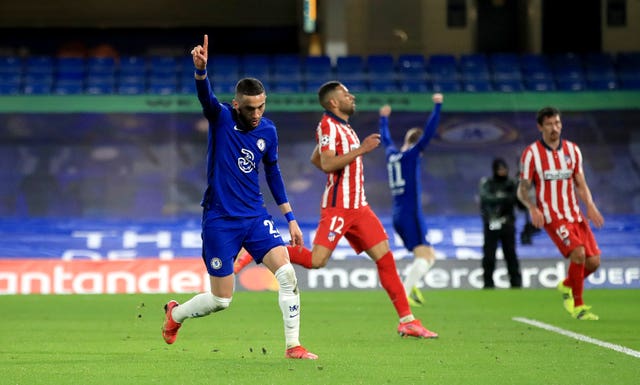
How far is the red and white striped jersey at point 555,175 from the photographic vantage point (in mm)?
11531

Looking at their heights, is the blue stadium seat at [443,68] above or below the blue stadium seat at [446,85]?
above

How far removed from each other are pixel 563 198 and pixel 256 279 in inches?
307

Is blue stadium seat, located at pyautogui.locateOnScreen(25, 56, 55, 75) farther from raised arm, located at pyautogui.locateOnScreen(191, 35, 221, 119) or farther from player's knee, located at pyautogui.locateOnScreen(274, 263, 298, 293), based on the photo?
player's knee, located at pyautogui.locateOnScreen(274, 263, 298, 293)

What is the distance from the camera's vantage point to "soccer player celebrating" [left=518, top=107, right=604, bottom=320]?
1149cm

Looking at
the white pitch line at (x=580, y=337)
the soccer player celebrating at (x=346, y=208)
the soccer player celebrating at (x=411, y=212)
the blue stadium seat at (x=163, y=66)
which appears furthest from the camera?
the blue stadium seat at (x=163, y=66)

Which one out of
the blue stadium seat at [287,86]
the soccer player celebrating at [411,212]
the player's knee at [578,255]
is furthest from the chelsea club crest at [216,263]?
the blue stadium seat at [287,86]

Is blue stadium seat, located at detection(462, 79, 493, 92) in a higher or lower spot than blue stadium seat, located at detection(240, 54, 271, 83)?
lower

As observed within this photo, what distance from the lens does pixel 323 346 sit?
8844 mm

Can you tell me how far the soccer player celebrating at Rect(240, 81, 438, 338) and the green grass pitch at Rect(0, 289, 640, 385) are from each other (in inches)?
16.5

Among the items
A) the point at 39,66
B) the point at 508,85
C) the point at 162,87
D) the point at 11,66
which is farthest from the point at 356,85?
the point at 11,66

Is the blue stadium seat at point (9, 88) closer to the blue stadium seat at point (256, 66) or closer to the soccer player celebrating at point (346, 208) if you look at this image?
the blue stadium seat at point (256, 66)

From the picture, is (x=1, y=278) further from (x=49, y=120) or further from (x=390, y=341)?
(x=390, y=341)

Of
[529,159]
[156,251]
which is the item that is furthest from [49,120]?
[529,159]

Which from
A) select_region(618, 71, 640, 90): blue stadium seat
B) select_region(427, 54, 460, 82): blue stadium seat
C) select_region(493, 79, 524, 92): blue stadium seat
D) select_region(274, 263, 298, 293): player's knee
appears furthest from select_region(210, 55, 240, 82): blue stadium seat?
select_region(274, 263, 298, 293): player's knee
